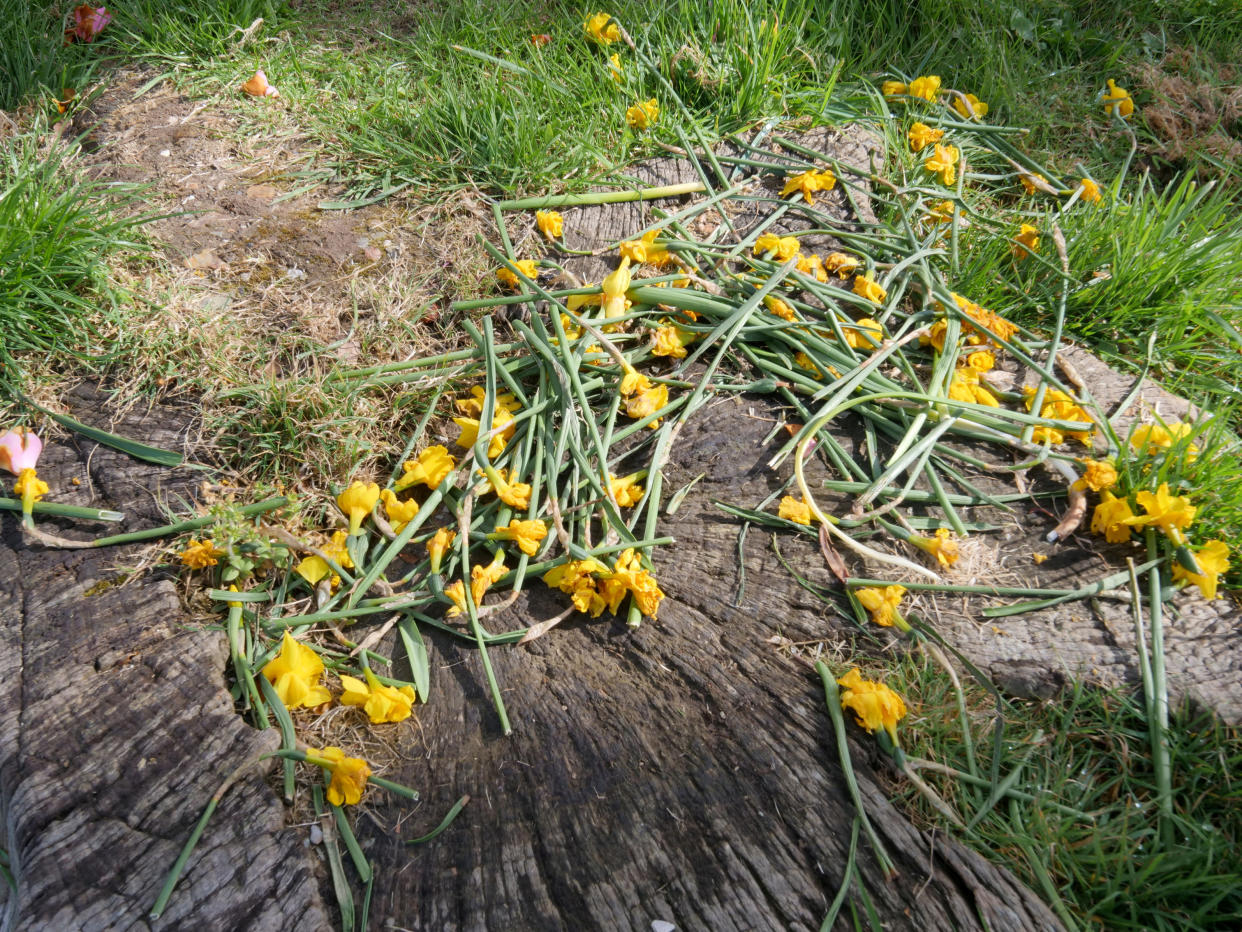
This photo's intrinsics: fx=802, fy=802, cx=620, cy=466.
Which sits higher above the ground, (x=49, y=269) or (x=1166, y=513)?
(x=1166, y=513)

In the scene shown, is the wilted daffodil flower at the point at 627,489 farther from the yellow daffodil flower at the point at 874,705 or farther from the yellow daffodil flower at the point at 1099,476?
the yellow daffodil flower at the point at 1099,476

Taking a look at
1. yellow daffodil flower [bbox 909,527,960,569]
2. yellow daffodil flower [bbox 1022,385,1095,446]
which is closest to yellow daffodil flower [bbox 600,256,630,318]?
yellow daffodil flower [bbox 909,527,960,569]

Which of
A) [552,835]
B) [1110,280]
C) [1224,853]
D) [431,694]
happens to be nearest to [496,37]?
[1110,280]

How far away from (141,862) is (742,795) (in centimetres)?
98

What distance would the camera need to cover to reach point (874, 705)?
4.60 feet

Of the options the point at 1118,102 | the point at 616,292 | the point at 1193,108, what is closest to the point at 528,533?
the point at 616,292

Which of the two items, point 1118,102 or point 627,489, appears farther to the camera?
point 1118,102

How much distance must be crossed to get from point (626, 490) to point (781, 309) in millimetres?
636

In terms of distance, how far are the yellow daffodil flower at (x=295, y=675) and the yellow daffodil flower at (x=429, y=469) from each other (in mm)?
438

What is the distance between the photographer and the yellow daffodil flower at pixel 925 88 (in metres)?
2.68

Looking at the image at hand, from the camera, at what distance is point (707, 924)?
1.21 meters

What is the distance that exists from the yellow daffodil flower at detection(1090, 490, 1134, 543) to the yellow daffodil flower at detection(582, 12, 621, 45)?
7.16 ft

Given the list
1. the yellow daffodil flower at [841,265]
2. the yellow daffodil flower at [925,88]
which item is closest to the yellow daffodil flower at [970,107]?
the yellow daffodil flower at [925,88]

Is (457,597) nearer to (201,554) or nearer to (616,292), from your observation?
(201,554)
